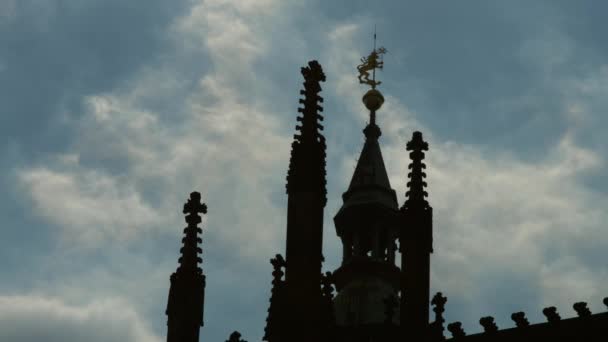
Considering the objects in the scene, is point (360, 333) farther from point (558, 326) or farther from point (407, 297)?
point (558, 326)

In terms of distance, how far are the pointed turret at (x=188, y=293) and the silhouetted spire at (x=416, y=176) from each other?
23.6 feet

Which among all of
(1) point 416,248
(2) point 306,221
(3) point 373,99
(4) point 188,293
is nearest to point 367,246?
(3) point 373,99

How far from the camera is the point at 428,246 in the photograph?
1395 inches

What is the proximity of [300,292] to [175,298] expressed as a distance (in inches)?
219

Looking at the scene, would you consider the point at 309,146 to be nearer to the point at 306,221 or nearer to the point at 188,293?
the point at 306,221

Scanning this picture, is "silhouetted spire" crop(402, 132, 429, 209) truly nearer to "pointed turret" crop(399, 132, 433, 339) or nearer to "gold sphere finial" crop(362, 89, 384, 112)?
"pointed turret" crop(399, 132, 433, 339)

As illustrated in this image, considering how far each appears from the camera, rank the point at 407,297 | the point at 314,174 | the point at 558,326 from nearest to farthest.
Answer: the point at 558,326
the point at 407,297
the point at 314,174

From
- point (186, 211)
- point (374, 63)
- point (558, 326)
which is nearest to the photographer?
point (558, 326)

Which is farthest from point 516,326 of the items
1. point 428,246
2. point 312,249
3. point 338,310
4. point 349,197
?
point 349,197

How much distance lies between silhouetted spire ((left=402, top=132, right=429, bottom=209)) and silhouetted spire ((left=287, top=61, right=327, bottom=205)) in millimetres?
2567

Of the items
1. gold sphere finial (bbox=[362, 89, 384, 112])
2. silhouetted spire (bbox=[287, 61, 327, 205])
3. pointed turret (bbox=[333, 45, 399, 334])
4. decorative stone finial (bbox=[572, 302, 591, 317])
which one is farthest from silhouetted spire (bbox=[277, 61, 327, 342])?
gold sphere finial (bbox=[362, 89, 384, 112])

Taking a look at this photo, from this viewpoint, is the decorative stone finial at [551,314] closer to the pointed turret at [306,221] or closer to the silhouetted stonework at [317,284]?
the silhouetted stonework at [317,284]

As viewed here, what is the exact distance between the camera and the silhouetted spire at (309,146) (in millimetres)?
37562

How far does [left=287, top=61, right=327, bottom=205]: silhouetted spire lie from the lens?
3756cm
